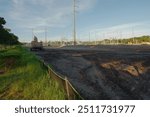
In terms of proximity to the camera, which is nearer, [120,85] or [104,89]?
[104,89]

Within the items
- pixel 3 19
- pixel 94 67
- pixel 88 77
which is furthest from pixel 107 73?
pixel 3 19

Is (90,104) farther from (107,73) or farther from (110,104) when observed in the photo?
(107,73)

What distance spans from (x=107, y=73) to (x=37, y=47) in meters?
44.9

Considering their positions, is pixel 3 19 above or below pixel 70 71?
above

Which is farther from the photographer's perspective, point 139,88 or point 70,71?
point 70,71

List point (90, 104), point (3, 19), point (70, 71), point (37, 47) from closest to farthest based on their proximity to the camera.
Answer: point (90, 104) → point (70, 71) → point (3, 19) → point (37, 47)

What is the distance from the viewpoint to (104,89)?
50.7 feet

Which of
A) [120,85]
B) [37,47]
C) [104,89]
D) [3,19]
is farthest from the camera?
[37,47]

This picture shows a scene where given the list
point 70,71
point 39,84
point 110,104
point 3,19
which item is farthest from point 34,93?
point 3,19

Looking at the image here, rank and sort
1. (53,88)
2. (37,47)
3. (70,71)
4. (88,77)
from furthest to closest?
(37,47), (70,71), (88,77), (53,88)

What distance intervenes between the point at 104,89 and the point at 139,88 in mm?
1792

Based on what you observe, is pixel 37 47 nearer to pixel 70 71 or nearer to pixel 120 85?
pixel 70 71

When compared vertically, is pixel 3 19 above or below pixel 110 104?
above

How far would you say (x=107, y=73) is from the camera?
19.8 metres
